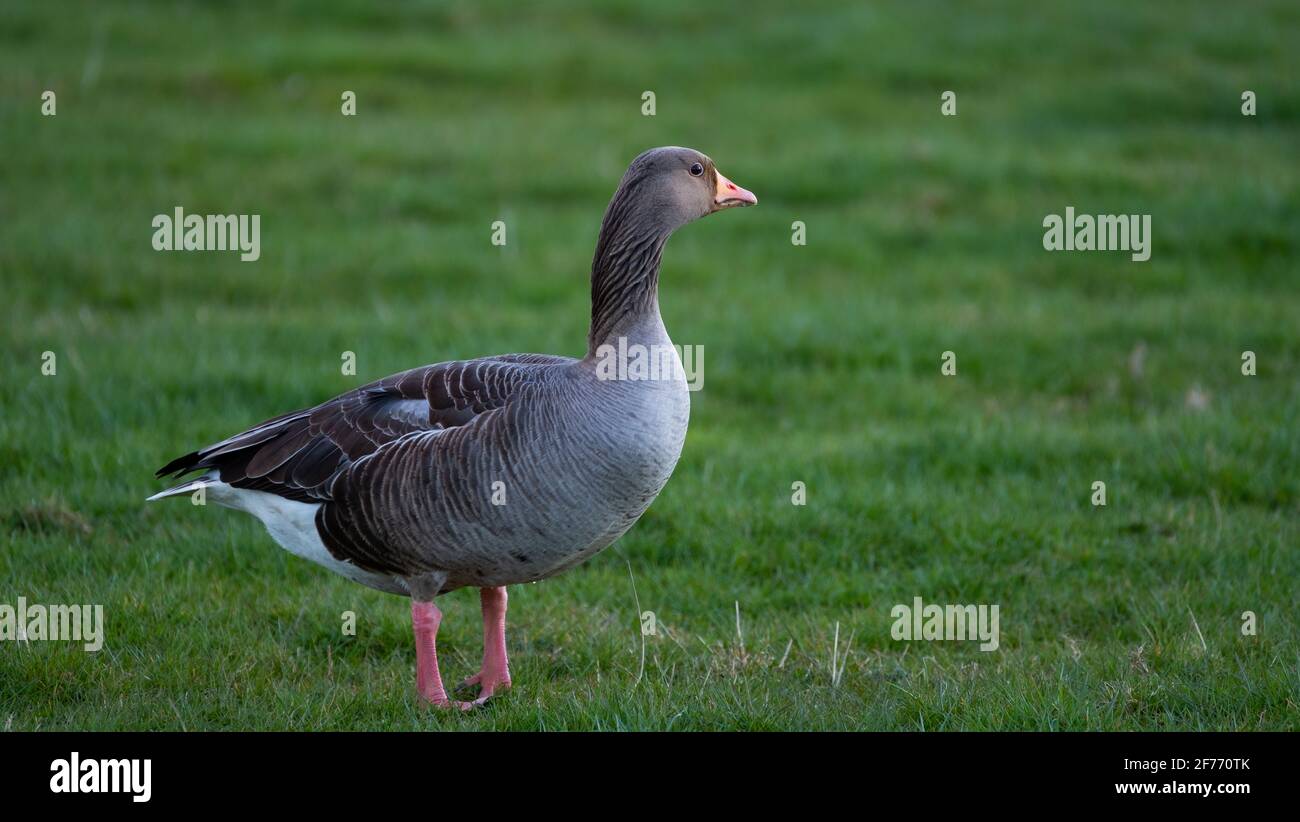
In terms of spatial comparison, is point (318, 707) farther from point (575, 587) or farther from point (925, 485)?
point (925, 485)

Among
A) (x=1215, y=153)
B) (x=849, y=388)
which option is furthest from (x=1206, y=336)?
(x=1215, y=153)

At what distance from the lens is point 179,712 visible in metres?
5.85

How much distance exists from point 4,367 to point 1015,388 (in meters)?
7.38

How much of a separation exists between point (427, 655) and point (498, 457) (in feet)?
3.33

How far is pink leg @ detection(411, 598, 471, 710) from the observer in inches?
238

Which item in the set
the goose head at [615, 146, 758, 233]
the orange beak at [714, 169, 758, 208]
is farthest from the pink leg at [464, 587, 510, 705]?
the orange beak at [714, 169, 758, 208]

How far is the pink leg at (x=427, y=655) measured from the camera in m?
6.05

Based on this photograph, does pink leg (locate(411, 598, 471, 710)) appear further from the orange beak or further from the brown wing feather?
the orange beak

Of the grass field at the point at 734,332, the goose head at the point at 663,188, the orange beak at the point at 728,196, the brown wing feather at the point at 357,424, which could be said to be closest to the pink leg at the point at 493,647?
the grass field at the point at 734,332

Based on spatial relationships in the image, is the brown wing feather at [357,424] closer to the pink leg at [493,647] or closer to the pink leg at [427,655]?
the pink leg at [427,655]

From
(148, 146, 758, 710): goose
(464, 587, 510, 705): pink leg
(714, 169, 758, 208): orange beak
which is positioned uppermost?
(714, 169, 758, 208): orange beak

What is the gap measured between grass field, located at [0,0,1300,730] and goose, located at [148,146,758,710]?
2.03 ft

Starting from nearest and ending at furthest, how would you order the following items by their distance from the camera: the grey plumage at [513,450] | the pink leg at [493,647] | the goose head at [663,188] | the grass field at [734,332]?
the grey plumage at [513,450] → the goose head at [663,188] → the pink leg at [493,647] → the grass field at [734,332]

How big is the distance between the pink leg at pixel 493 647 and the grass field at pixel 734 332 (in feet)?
0.64
